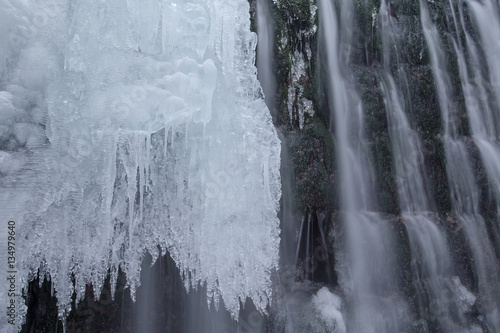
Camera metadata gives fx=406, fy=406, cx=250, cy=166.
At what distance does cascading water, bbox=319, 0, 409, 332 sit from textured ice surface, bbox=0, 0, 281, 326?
131 cm

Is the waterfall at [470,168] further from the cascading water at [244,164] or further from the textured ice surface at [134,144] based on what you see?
the textured ice surface at [134,144]

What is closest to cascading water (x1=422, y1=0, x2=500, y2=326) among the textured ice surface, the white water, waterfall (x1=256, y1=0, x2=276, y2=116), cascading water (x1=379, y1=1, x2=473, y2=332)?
the white water

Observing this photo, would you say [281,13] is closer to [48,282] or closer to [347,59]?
[347,59]

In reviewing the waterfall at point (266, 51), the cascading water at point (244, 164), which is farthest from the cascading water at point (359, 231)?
the waterfall at point (266, 51)

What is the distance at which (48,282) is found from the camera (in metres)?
3.61

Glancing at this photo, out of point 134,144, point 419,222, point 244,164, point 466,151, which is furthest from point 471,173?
point 134,144

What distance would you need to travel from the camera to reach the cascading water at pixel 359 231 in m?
4.49

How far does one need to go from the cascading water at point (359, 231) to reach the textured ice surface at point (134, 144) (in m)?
1.31

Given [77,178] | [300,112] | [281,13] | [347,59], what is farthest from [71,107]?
[347,59]

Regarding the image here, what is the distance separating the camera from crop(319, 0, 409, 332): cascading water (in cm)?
449

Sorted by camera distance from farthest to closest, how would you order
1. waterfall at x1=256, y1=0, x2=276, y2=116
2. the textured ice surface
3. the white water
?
the white water < waterfall at x1=256, y1=0, x2=276, y2=116 < the textured ice surface

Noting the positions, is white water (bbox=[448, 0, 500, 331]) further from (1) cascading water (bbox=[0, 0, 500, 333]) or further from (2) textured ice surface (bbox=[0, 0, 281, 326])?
(2) textured ice surface (bbox=[0, 0, 281, 326])

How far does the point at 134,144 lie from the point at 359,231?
8.94 feet

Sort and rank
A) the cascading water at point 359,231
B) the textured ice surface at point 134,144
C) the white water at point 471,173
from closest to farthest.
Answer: the textured ice surface at point 134,144 → the cascading water at point 359,231 → the white water at point 471,173
